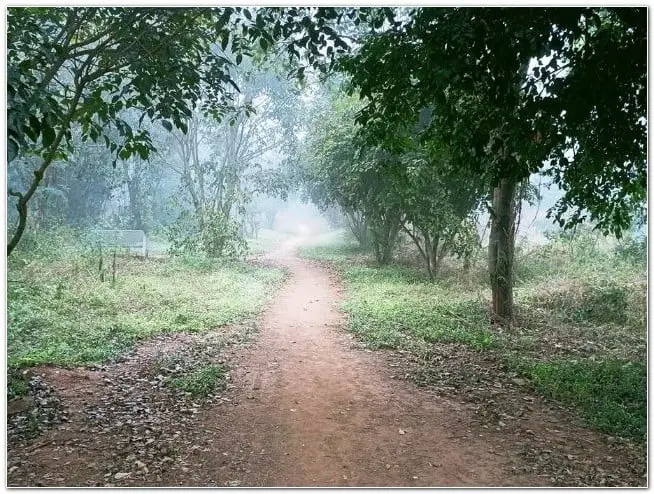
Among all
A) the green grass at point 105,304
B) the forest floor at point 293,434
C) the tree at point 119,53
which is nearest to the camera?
the forest floor at point 293,434

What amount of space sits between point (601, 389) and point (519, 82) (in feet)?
10.5

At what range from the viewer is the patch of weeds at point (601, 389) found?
4266mm

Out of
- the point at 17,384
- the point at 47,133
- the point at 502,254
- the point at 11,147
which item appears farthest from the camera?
the point at 502,254

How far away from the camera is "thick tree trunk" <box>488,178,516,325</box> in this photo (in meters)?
8.02

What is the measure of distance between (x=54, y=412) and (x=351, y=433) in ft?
8.53

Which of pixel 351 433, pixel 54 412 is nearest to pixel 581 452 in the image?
pixel 351 433

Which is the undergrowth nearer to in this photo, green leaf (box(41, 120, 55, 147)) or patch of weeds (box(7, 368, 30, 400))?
patch of weeds (box(7, 368, 30, 400))

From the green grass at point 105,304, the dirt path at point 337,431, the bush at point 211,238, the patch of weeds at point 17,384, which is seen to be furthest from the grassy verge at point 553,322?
the bush at point 211,238

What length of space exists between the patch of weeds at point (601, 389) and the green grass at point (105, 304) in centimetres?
495

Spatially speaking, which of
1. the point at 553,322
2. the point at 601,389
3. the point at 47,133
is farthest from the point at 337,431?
the point at 553,322

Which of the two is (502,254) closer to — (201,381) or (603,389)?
(603,389)

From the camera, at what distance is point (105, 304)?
8.68 meters

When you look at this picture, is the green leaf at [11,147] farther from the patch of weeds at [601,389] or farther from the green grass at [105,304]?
the patch of weeds at [601,389]

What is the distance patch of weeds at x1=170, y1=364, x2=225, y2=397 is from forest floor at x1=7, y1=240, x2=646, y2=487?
0.11 meters
